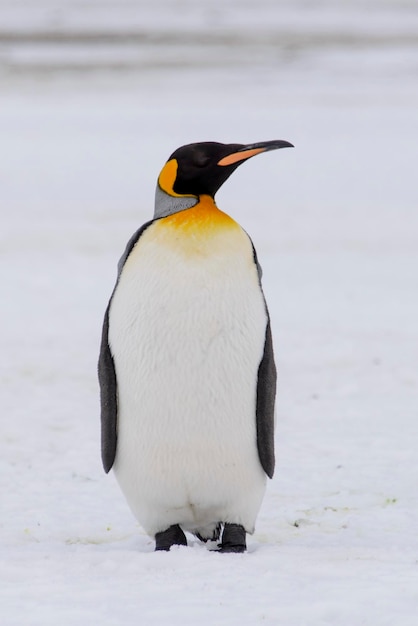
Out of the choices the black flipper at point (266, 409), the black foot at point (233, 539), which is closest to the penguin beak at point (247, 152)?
the black flipper at point (266, 409)

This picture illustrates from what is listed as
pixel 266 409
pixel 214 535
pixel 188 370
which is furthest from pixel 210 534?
pixel 188 370

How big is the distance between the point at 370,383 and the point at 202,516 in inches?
96.3

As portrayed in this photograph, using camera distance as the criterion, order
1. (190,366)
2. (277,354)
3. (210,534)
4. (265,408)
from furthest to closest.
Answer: (277,354)
(210,534)
(265,408)
(190,366)

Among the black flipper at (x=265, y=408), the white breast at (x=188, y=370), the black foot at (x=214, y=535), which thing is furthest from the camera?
the black foot at (x=214, y=535)

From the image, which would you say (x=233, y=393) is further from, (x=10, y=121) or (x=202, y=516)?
(x=10, y=121)

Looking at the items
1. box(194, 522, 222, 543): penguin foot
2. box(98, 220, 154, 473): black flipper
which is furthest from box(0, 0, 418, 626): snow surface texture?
box(98, 220, 154, 473): black flipper

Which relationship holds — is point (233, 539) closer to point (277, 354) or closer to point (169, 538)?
point (169, 538)

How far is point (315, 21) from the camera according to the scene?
38.1m

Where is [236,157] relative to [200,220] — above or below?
above

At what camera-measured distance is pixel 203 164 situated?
3.21m

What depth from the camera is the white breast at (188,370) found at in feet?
10.2

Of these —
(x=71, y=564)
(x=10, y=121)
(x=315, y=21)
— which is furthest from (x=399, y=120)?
(x=315, y=21)

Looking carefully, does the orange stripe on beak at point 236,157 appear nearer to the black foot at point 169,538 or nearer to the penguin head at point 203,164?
the penguin head at point 203,164

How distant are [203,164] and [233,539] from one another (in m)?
1.09
